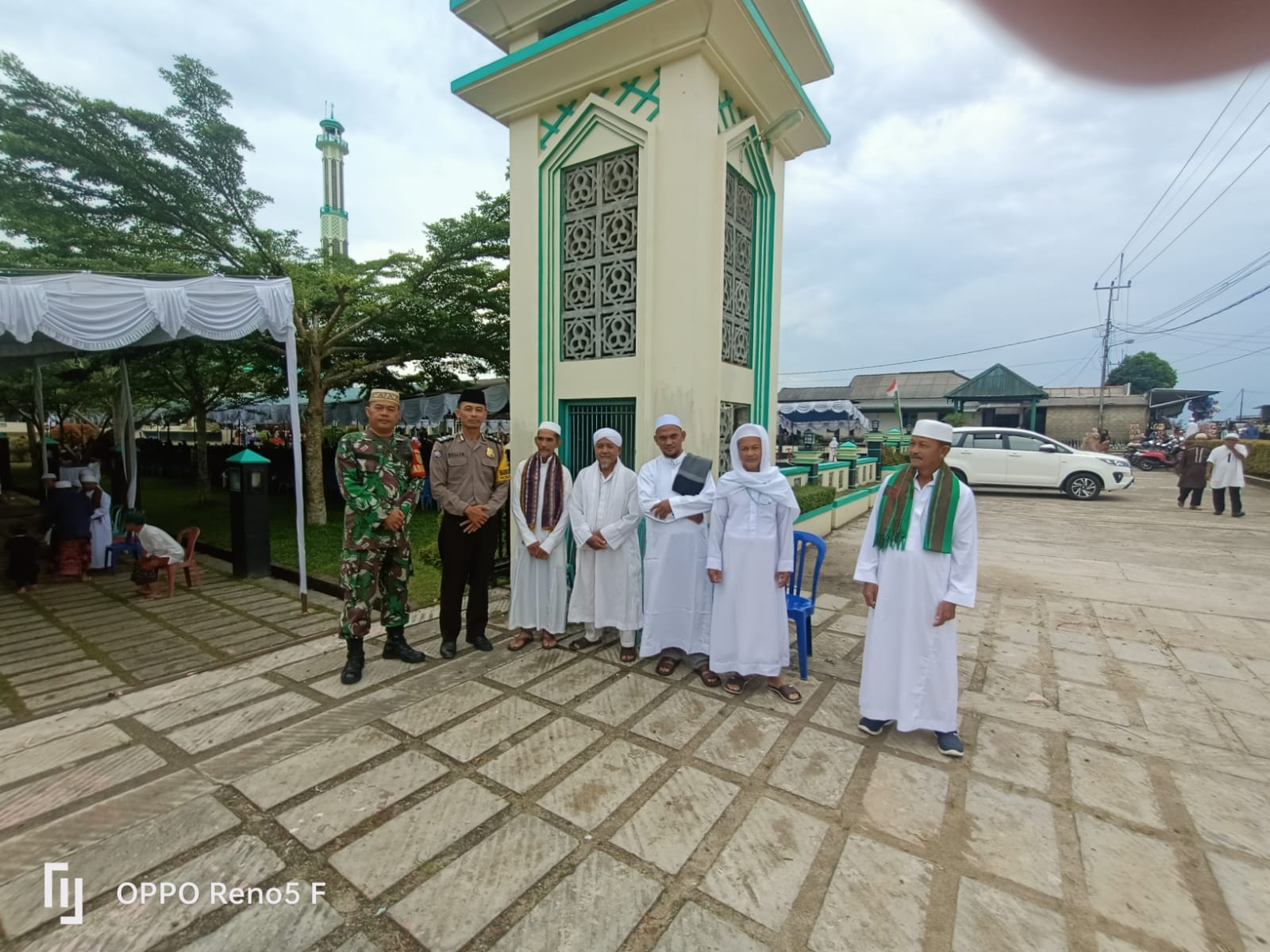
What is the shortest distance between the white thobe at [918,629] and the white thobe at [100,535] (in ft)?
24.7

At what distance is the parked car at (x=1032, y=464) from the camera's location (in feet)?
38.5

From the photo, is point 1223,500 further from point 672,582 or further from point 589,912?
point 589,912

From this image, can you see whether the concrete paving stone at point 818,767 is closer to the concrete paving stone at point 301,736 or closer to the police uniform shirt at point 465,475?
the concrete paving stone at point 301,736

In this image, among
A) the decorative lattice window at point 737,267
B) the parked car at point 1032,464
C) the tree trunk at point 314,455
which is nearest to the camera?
the decorative lattice window at point 737,267

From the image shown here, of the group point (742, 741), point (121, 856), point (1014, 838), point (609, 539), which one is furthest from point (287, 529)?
point (1014, 838)

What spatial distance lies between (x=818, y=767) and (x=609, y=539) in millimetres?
1829

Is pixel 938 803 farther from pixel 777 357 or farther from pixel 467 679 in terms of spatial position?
pixel 777 357

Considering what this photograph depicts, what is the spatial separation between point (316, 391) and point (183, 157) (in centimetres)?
323

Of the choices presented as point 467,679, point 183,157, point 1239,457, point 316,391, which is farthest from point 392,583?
point 1239,457

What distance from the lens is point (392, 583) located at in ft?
12.2

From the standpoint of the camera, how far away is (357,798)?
237 cm

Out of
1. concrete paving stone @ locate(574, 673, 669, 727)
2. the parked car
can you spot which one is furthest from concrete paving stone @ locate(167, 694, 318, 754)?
the parked car

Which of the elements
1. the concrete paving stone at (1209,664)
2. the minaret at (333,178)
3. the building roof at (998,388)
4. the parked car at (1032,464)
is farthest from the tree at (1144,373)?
the minaret at (333,178)

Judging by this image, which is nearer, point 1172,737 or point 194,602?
point 1172,737
